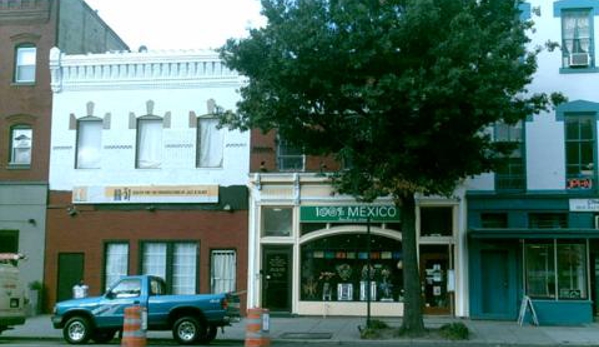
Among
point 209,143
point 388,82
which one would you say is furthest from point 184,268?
point 388,82

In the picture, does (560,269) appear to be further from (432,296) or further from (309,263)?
(309,263)

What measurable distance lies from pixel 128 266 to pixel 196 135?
205 inches

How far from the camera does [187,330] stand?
19.9 m

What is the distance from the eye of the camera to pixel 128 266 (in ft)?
90.6

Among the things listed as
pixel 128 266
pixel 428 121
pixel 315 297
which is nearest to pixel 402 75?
pixel 428 121

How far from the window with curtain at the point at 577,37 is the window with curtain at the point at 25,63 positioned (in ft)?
62.5

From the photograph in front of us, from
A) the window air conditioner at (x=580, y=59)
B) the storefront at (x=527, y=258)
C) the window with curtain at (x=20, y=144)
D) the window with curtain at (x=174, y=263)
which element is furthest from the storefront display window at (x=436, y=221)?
the window with curtain at (x=20, y=144)

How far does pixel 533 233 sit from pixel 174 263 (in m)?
12.2

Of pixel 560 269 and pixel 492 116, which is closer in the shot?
pixel 492 116

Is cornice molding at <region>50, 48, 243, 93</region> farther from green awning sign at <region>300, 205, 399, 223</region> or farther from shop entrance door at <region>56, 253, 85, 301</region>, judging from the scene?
shop entrance door at <region>56, 253, 85, 301</region>

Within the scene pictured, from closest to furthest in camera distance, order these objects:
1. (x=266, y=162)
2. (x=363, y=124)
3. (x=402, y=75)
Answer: (x=402, y=75), (x=363, y=124), (x=266, y=162)

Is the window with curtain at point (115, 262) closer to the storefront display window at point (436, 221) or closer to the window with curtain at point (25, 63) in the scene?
the window with curtain at point (25, 63)

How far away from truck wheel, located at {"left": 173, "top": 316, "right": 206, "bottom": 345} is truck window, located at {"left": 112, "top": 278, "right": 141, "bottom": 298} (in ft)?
4.51

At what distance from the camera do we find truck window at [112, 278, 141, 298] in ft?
66.2
